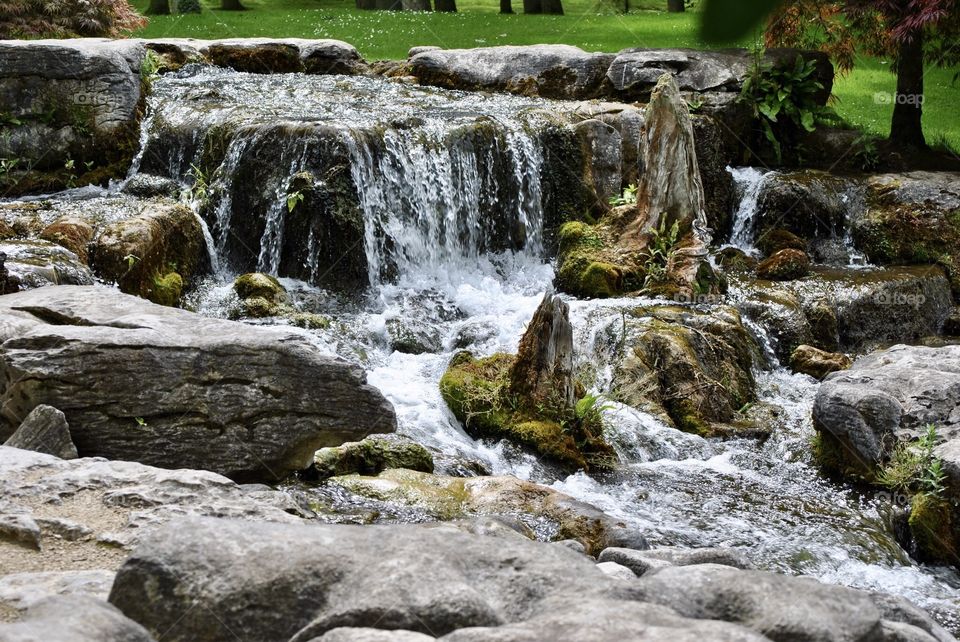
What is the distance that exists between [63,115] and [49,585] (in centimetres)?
1227

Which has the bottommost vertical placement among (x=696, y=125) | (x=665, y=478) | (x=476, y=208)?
(x=665, y=478)

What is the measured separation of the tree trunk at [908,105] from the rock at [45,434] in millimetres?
15475

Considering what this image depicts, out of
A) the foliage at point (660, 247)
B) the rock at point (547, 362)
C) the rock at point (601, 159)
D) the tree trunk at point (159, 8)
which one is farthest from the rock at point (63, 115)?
the tree trunk at point (159, 8)

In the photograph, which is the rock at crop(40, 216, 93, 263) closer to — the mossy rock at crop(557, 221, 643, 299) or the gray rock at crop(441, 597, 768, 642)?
the mossy rock at crop(557, 221, 643, 299)

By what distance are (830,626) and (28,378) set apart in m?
5.69

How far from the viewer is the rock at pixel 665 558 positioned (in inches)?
246

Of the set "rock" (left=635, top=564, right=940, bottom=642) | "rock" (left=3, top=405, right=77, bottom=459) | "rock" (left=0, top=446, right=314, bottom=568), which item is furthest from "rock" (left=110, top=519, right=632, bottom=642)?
"rock" (left=3, top=405, right=77, bottom=459)

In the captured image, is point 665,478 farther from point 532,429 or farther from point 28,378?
point 28,378

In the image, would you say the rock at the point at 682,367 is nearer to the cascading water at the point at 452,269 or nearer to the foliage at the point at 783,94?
the cascading water at the point at 452,269

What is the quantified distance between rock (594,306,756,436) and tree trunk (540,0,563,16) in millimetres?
21299

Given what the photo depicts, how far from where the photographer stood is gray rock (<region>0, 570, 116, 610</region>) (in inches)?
157

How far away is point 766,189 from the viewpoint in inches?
663

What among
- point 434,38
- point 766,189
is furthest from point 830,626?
point 434,38

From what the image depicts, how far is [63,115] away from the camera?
49.2 ft
